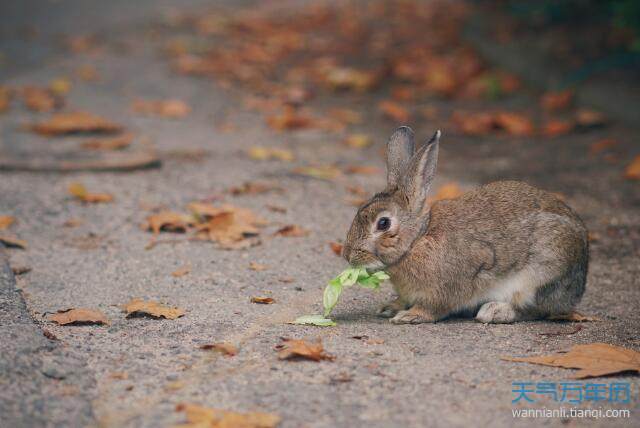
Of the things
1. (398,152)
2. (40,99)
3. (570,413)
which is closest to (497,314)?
(398,152)

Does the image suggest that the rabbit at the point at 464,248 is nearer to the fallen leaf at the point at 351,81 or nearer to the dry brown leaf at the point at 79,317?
the dry brown leaf at the point at 79,317

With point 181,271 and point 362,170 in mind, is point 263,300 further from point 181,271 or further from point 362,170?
point 362,170

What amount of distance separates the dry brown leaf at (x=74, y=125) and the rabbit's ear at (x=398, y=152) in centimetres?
449

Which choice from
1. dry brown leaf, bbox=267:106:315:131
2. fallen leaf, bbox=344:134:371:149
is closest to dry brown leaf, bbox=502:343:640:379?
fallen leaf, bbox=344:134:371:149

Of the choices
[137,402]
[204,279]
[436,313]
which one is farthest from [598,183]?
[137,402]

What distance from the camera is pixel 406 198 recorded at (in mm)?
4180

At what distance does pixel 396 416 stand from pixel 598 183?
4.44m

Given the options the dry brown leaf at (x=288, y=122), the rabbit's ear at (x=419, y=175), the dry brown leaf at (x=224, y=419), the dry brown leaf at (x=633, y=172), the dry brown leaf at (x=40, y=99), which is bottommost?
the dry brown leaf at (x=224, y=419)

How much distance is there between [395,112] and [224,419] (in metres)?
6.67

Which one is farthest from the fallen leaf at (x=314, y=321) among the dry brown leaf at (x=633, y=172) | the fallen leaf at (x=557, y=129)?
the fallen leaf at (x=557, y=129)

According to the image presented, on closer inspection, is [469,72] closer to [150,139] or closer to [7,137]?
[150,139]

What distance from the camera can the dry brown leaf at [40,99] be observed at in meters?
8.92

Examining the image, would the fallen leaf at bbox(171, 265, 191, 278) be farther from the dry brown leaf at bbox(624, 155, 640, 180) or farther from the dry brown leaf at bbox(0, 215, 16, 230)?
the dry brown leaf at bbox(624, 155, 640, 180)

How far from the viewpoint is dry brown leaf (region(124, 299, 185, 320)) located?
13.3ft
